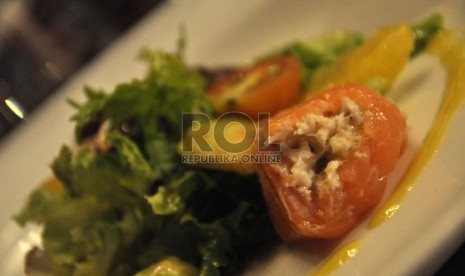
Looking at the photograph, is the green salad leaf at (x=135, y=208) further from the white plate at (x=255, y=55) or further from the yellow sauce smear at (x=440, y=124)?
the yellow sauce smear at (x=440, y=124)

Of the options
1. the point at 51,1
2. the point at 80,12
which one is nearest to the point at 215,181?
the point at 80,12

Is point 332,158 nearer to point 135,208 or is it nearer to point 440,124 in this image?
point 440,124

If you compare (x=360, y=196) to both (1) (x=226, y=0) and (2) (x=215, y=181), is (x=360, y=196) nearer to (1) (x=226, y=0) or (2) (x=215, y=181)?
(2) (x=215, y=181)

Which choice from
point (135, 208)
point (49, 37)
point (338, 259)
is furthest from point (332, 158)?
point (49, 37)

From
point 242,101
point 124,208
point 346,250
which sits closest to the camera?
point 346,250

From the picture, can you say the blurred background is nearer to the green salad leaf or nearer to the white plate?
the white plate

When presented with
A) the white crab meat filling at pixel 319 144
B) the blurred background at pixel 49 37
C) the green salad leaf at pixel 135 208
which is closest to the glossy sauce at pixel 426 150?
the white crab meat filling at pixel 319 144
